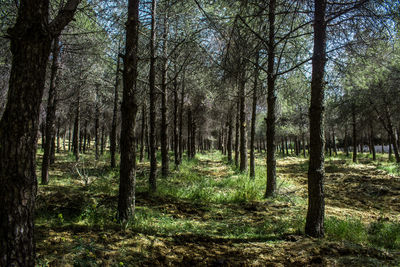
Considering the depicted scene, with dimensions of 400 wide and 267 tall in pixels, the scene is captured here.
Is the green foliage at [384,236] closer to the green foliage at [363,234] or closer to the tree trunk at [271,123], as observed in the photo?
the green foliage at [363,234]

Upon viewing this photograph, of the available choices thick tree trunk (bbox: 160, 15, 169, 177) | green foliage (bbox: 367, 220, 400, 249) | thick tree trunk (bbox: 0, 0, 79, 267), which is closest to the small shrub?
green foliage (bbox: 367, 220, 400, 249)

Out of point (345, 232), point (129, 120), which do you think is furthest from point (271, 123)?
point (129, 120)

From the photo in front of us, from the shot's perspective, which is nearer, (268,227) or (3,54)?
(268,227)

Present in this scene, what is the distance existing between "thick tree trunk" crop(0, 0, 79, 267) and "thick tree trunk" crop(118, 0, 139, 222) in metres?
2.19

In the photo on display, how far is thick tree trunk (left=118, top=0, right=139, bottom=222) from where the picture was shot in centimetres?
458

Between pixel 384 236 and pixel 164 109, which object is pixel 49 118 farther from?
pixel 384 236

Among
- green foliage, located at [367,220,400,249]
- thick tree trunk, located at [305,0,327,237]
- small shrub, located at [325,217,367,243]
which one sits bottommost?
green foliage, located at [367,220,400,249]

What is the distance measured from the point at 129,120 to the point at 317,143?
A: 3.68 meters

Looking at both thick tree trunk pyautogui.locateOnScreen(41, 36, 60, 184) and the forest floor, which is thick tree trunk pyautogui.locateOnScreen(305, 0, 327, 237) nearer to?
the forest floor

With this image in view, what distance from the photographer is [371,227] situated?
193 inches

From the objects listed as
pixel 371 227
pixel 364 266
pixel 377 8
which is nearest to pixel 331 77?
pixel 377 8

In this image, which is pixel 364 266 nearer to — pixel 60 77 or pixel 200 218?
pixel 200 218

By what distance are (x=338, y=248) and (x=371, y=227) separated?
1.97m

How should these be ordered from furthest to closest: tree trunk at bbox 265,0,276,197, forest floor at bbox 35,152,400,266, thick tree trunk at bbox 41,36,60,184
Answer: thick tree trunk at bbox 41,36,60,184, tree trunk at bbox 265,0,276,197, forest floor at bbox 35,152,400,266
